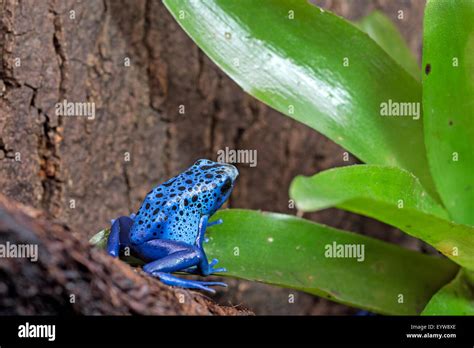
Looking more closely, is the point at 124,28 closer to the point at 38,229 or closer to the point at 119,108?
the point at 119,108

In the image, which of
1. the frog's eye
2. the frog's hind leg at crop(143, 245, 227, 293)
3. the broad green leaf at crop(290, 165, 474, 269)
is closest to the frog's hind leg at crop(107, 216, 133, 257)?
the frog's hind leg at crop(143, 245, 227, 293)

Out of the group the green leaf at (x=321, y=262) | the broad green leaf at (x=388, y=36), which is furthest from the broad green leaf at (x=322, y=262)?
the broad green leaf at (x=388, y=36)

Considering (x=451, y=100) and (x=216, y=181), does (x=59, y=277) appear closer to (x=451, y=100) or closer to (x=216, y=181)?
(x=216, y=181)

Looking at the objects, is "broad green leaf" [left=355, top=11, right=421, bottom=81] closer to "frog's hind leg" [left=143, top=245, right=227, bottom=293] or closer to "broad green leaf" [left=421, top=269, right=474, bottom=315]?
"broad green leaf" [left=421, top=269, right=474, bottom=315]

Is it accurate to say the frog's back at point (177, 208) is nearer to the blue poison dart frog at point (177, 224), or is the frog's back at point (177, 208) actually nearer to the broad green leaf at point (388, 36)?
the blue poison dart frog at point (177, 224)

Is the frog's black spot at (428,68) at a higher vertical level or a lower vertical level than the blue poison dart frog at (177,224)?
higher
